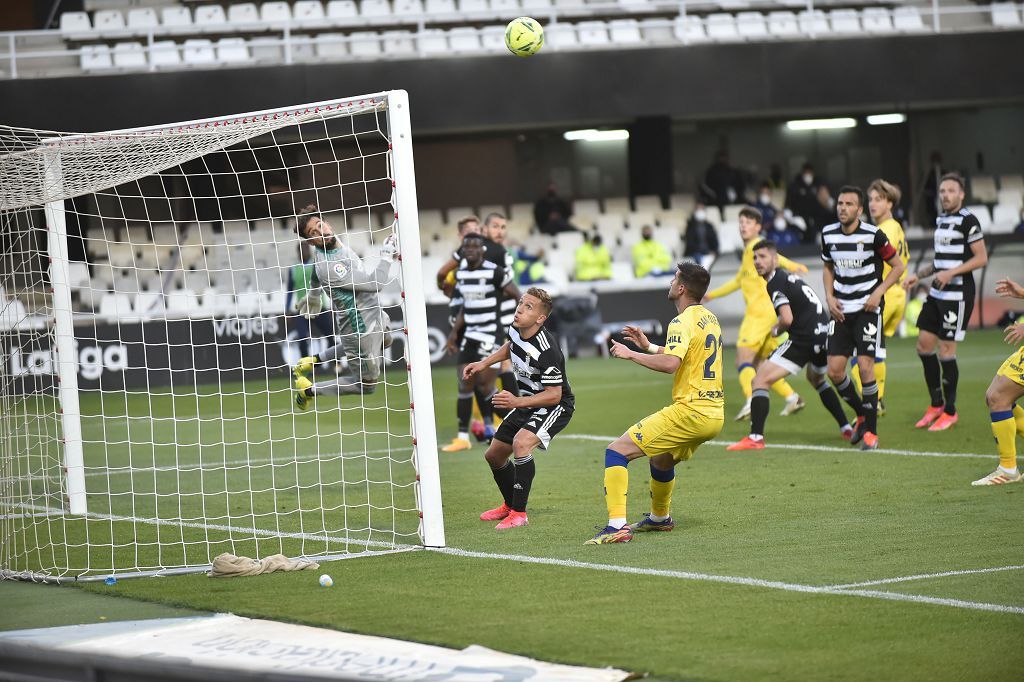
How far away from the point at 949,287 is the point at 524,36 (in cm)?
445

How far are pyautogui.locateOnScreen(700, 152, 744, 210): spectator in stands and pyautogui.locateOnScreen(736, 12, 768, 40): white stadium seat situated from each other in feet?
8.81

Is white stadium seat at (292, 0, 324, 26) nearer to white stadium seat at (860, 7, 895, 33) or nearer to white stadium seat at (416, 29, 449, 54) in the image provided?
white stadium seat at (416, 29, 449, 54)

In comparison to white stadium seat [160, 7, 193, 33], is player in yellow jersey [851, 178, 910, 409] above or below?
below

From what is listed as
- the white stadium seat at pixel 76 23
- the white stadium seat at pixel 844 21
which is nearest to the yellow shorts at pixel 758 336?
the white stadium seat at pixel 844 21

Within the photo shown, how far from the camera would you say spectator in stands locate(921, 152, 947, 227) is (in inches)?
1093

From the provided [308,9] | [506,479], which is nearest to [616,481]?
[506,479]

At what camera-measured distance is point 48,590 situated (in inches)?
279

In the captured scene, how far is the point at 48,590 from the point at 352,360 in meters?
4.38

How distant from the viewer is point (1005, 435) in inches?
348

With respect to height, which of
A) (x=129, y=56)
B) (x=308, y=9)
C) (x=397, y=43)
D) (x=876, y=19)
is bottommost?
(x=129, y=56)

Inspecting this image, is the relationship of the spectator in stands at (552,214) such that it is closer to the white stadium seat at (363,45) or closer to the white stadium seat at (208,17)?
the white stadium seat at (363,45)

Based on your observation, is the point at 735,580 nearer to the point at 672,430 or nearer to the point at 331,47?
the point at 672,430

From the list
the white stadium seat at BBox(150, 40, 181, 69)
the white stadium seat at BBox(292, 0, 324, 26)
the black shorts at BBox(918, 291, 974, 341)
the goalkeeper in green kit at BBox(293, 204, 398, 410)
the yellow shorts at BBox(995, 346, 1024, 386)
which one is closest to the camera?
the yellow shorts at BBox(995, 346, 1024, 386)

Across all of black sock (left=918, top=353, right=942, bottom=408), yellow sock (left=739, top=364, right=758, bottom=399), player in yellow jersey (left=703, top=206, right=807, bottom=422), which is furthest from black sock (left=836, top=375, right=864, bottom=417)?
yellow sock (left=739, top=364, right=758, bottom=399)
